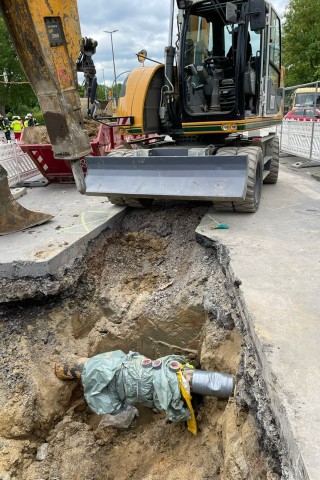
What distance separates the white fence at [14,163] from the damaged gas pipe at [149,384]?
Result: 6127 millimetres

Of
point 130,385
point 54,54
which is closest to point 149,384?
point 130,385

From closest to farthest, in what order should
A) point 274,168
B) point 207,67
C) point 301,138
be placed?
point 207,67 < point 274,168 < point 301,138

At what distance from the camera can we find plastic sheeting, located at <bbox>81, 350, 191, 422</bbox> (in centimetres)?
305

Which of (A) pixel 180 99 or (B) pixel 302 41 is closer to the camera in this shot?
(A) pixel 180 99

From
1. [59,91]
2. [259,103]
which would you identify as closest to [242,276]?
[59,91]

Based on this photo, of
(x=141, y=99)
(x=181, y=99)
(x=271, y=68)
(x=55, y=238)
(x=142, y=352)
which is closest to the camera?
(x=142, y=352)

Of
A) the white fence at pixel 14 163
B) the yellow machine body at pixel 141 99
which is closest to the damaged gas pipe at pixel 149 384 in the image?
the yellow machine body at pixel 141 99

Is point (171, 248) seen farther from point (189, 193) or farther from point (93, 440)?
point (93, 440)

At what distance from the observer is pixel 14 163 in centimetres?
862

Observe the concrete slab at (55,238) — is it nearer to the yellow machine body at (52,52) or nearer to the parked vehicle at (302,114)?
the yellow machine body at (52,52)

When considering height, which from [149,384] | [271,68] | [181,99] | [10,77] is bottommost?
[149,384]

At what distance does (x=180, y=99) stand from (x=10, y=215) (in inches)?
115

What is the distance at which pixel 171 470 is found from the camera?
3.05 m

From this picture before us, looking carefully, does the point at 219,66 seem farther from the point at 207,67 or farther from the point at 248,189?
the point at 248,189
